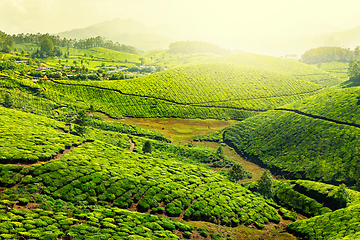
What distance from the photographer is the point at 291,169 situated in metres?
74.1

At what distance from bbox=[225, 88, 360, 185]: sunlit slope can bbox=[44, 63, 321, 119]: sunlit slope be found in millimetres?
34011

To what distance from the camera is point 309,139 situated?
82.7m

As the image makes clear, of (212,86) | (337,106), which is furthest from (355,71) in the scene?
(212,86)

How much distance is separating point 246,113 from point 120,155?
101 metres

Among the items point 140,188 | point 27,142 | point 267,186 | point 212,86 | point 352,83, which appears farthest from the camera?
point 212,86

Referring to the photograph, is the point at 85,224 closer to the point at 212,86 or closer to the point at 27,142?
the point at 27,142

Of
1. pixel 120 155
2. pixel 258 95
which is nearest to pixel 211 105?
pixel 258 95

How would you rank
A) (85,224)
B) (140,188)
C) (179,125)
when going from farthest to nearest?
(179,125), (140,188), (85,224)

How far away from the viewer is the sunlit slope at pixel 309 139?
67.9 metres

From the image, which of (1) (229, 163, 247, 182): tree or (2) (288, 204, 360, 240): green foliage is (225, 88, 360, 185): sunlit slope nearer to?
(1) (229, 163, 247, 182): tree

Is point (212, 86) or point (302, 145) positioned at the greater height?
point (212, 86)

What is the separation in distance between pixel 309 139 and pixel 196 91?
307 ft

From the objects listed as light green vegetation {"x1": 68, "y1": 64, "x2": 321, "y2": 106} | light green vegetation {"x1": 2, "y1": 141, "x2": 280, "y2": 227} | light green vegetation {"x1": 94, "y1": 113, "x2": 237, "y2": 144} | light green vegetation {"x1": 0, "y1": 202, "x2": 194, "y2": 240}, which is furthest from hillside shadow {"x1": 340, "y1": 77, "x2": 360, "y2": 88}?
light green vegetation {"x1": 0, "y1": 202, "x2": 194, "y2": 240}

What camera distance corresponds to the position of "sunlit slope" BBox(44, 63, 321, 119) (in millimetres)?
137375
